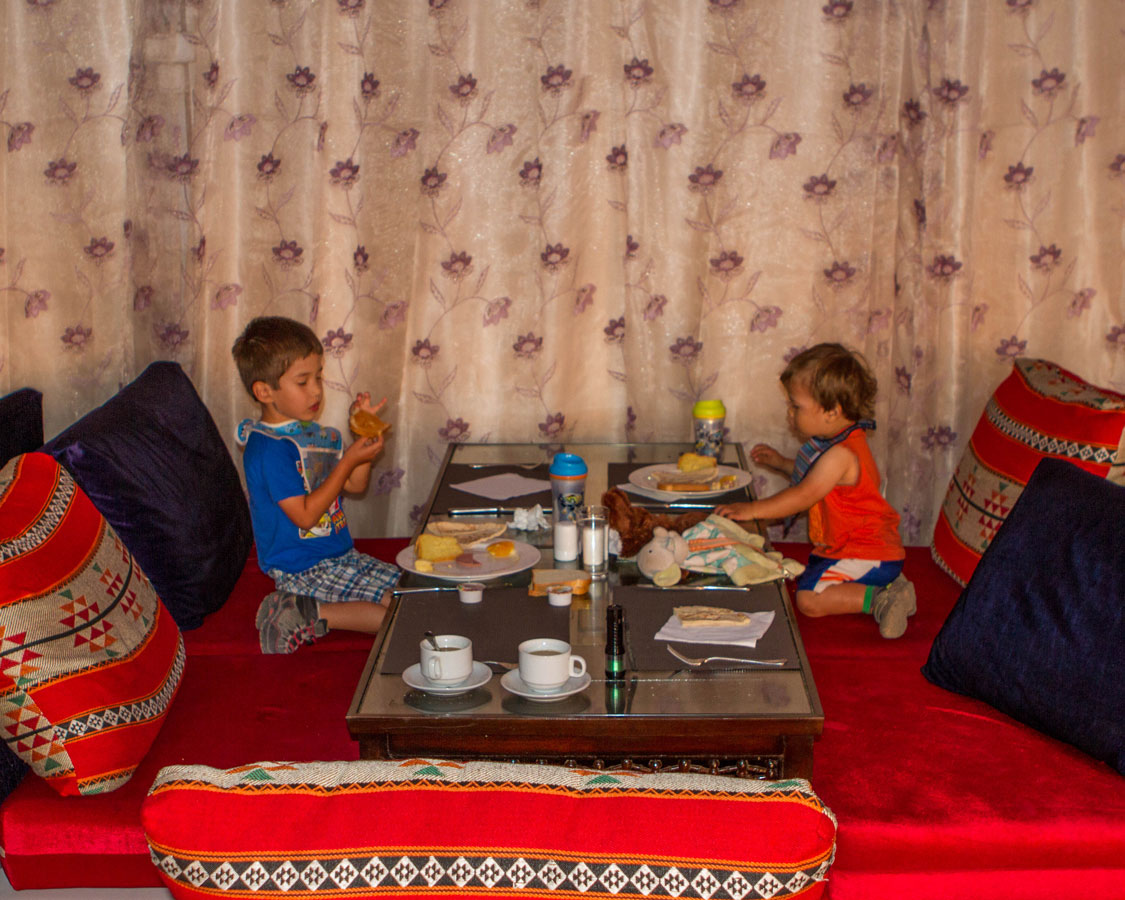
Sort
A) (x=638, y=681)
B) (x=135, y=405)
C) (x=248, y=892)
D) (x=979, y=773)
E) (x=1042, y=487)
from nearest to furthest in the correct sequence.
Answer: (x=248, y=892), (x=638, y=681), (x=979, y=773), (x=1042, y=487), (x=135, y=405)

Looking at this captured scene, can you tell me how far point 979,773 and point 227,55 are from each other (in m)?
2.70

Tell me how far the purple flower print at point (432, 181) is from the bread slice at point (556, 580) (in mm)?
1554

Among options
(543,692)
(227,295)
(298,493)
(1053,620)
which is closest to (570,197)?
(227,295)

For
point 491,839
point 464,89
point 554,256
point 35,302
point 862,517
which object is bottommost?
point 862,517

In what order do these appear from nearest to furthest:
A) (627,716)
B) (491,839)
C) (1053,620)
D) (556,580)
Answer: (491,839) < (627,716) < (1053,620) < (556,580)

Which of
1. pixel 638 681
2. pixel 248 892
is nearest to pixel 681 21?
pixel 638 681

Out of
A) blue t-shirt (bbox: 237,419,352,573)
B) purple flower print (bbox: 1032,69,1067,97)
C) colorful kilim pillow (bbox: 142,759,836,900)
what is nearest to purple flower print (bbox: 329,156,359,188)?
blue t-shirt (bbox: 237,419,352,573)

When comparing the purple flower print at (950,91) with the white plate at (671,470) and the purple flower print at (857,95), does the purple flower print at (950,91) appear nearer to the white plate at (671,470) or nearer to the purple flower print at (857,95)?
the purple flower print at (857,95)

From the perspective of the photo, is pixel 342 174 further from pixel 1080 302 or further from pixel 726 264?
pixel 1080 302

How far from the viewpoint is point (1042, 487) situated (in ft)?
7.59

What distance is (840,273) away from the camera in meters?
3.48

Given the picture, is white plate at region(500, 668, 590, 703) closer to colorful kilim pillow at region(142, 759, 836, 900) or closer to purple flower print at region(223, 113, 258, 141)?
colorful kilim pillow at region(142, 759, 836, 900)

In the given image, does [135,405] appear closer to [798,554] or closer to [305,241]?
[305,241]

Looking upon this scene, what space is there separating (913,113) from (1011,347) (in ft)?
2.51
